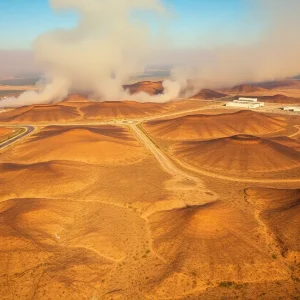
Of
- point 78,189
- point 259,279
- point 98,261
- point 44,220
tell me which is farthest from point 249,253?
point 78,189

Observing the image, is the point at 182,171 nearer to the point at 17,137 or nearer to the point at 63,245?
the point at 63,245

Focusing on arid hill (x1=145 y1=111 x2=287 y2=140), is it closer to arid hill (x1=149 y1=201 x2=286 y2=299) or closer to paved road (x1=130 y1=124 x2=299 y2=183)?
paved road (x1=130 y1=124 x2=299 y2=183)

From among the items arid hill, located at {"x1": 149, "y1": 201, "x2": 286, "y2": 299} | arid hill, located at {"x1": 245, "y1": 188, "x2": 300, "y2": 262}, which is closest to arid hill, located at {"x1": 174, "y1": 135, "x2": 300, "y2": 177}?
arid hill, located at {"x1": 245, "y1": 188, "x2": 300, "y2": 262}

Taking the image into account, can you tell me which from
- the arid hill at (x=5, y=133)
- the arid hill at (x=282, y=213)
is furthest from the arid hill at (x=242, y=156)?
the arid hill at (x=5, y=133)

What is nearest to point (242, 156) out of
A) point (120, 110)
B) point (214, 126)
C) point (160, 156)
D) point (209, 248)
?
point (160, 156)

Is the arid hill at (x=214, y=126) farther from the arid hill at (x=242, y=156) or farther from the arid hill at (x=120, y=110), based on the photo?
the arid hill at (x=120, y=110)

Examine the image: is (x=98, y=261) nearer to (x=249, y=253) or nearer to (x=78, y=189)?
(x=249, y=253)

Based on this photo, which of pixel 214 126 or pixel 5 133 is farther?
pixel 5 133
